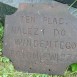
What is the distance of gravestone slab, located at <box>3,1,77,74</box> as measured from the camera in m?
3.17

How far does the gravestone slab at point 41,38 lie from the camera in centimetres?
317

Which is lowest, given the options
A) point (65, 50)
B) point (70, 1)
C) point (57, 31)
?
point (65, 50)

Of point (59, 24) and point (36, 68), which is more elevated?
point (59, 24)

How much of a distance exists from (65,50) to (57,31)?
0.69ft

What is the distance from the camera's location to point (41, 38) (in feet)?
10.5

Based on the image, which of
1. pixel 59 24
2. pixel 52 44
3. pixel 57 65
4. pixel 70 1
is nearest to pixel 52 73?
pixel 57 65

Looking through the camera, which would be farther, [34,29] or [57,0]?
[57,0]

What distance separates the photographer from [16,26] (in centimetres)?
327

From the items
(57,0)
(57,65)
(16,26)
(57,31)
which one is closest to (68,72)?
(57,65)

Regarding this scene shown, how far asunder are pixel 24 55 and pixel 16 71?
182mm

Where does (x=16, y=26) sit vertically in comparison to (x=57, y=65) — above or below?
above

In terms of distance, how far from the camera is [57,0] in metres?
3.73

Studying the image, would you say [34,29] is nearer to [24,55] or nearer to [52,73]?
[24,55]

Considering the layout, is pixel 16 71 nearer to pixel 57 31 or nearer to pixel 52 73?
pixel 52 73
